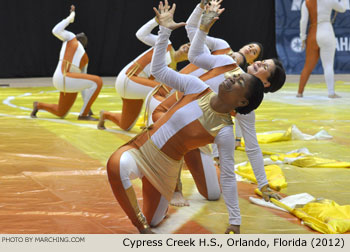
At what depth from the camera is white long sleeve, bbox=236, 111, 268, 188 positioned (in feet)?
10.4

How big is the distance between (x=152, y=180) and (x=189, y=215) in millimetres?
465

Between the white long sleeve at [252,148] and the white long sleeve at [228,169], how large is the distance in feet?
2.07

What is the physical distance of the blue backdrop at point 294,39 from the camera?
11812 millimetres

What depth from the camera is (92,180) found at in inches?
144

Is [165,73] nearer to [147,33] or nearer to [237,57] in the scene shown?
[237,57]

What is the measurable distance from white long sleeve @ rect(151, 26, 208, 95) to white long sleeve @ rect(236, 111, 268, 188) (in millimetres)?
626

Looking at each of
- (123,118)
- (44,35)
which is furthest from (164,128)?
(44,35)

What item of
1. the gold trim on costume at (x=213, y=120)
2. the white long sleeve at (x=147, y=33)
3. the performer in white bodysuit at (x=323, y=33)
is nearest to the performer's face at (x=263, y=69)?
the gold trim on costume at (x=213, y=120)

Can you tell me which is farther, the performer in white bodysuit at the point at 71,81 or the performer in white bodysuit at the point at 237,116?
the performer in white bodysuit at the point at 71,81

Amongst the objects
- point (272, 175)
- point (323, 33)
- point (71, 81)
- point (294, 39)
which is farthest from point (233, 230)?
point (294, 39)

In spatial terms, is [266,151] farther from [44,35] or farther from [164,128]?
[44,35]

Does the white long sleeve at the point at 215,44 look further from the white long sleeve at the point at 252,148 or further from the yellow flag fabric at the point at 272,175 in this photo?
the yellow flag fabric at the point at 272,175

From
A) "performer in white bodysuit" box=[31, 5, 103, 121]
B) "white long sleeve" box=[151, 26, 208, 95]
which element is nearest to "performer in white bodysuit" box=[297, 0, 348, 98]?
"performer in white bodysuit" box=[31, 5, 103, 121]

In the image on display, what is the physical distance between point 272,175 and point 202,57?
1.08 m
